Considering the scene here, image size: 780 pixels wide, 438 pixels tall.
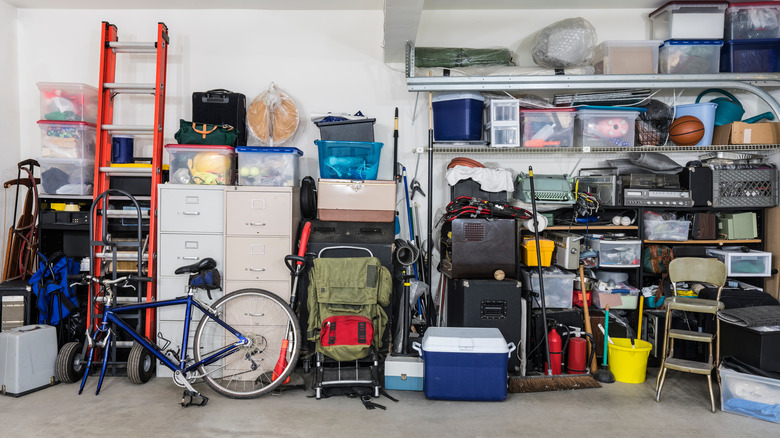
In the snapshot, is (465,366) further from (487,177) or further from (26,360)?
(26,360)

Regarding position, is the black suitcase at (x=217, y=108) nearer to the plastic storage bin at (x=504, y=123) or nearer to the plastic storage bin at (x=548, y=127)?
the plastic storage bin at (x=504, y=123)

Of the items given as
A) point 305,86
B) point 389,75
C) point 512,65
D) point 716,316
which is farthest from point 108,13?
point 716,316

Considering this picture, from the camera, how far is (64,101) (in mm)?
4133

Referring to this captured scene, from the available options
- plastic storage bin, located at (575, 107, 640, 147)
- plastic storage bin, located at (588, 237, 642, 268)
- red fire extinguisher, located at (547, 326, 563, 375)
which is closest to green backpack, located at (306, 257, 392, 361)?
red fire extinguisher, located at (547, 326, 563, 375)

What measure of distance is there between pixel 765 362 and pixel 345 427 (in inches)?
104

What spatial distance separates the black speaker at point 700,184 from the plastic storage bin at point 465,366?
2.12 meters

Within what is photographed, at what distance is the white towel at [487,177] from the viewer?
4.07 m

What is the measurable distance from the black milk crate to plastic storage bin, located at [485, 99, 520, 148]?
1639 mm

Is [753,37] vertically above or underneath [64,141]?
above

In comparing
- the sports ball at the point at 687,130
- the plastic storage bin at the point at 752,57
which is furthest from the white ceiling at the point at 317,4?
the sports ball at the point at 687,130

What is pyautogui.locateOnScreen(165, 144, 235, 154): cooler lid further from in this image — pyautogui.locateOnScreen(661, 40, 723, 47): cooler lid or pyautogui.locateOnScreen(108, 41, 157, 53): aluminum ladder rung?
pyautogui.locateOnScreen(661, 40, 723, 47): cooler lid

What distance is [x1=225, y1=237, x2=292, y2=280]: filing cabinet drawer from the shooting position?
12.3ft

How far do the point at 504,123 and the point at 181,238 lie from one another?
2.66 metres

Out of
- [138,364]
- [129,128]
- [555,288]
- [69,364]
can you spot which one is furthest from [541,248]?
[69,364]
